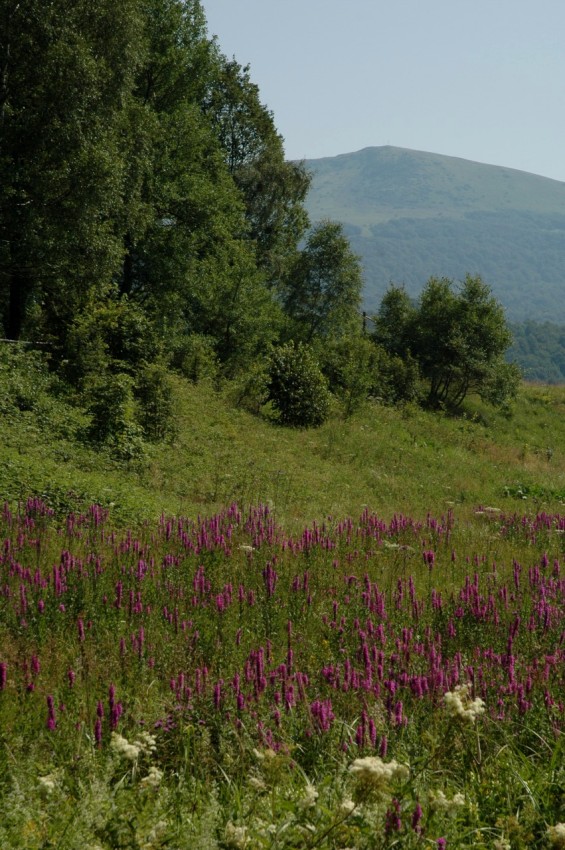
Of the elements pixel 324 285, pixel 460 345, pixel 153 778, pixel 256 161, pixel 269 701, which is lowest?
pixel 269 701

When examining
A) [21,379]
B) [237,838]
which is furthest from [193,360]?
[237,838]

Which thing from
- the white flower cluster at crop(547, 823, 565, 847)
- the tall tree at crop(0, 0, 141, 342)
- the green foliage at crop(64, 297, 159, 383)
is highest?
the tall tree at crop(0, 0, 141, 342)

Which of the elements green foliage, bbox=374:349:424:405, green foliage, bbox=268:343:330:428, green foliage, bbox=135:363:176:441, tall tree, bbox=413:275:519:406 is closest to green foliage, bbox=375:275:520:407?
tall tree, bbox=413:275:519:406

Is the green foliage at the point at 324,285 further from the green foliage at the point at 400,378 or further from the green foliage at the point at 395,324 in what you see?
the green foliage at the point at 400,378

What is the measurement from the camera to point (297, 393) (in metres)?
27.2

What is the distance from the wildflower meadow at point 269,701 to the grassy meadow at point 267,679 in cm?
2

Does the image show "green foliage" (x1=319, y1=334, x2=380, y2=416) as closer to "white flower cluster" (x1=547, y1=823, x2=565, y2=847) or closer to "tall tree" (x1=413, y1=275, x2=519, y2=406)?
"tall tree" (x1=413, y1=275, x2=519, y2=406)

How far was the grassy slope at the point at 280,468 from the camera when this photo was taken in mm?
13117

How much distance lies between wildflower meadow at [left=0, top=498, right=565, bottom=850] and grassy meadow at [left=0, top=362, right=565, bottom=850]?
0.02m

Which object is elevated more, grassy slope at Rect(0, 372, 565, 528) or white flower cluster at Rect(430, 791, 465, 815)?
white flower cluster at Rect(430, 791, 465, 815)

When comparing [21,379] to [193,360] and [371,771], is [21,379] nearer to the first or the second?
[193,360]

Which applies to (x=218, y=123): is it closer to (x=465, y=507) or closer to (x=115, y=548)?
(x=465, y=507)

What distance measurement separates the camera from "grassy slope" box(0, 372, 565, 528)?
13.1 meters

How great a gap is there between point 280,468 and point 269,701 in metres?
14.3
